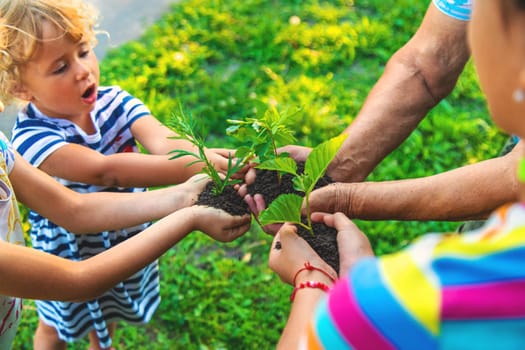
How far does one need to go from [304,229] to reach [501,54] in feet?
3.96

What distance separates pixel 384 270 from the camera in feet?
2.89

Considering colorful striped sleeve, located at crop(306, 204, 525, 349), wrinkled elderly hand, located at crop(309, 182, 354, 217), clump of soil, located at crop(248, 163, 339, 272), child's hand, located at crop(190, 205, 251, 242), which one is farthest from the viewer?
wrinkled elderly hand, located at crop(309, 182, 354, 217)

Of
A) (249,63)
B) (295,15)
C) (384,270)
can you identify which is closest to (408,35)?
(295,15)

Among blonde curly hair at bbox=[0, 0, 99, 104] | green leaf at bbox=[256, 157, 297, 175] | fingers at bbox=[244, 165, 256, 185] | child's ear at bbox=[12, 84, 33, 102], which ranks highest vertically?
blonde curly hair at bbox=[0, 0, 99, 104]

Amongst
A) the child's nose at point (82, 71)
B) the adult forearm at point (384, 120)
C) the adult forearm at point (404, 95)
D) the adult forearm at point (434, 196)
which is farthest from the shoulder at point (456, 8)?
the child's nose at point (82, 71)

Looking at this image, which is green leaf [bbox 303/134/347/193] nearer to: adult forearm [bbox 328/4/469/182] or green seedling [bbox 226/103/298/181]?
green seedling [bbox 226/103/298/181]

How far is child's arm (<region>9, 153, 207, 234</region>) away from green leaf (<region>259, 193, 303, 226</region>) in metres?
0.40

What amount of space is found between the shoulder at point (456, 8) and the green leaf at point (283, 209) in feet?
3.34

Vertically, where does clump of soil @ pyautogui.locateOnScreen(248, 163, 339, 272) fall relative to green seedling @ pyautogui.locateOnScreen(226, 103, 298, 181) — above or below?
below

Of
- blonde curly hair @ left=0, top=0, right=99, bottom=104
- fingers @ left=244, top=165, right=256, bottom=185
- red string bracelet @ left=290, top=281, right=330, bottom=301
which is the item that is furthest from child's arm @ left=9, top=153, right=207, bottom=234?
red string bracelet @ left=290, top=281, right=330, bottom=301

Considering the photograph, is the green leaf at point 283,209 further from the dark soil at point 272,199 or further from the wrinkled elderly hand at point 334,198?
the wrinkled elderly hand at point 334,198

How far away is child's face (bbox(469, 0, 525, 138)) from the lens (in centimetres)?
83

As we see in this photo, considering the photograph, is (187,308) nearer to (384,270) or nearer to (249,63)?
(249,63)

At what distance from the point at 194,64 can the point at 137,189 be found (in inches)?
84.3
